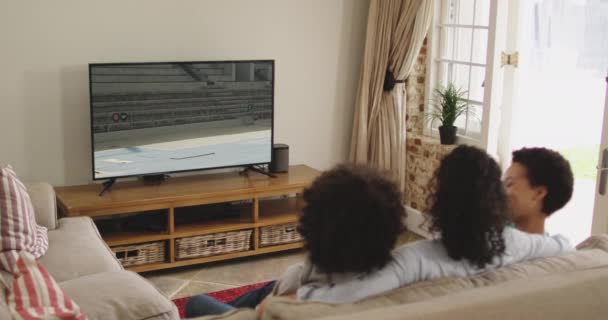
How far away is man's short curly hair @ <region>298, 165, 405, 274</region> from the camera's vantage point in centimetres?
168

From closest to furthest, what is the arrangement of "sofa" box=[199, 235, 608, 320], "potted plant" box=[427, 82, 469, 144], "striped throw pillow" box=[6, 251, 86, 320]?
1. "sofa" box=[199, 235, 608, 320]
2. "striped throw pillow" box=[6, 251, 86, 320]
3. "potted plant" box=[427, 82, 469, 144]

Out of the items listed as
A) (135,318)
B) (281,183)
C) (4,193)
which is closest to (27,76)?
(4,193)

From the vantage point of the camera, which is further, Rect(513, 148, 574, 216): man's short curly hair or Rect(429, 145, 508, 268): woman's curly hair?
Rect(513, 148, 574, 216): man's short curly hair

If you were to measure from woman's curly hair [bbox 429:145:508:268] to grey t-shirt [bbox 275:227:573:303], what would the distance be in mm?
34

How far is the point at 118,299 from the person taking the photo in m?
2.65

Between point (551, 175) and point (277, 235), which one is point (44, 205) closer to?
point (277, 235)

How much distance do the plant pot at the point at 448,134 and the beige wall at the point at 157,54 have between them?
775 millimetres

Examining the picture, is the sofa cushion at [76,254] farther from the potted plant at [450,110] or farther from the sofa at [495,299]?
the potted plant at [450,110]

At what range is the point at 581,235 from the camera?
4.12m

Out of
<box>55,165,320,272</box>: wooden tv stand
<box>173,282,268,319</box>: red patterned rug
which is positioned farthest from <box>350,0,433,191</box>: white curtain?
<box>173,282,268,319</box>: red patterned rug

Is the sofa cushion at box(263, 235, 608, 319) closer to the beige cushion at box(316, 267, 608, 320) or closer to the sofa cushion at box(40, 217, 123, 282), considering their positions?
the beige cushion at box(316, 267, 608, 320)

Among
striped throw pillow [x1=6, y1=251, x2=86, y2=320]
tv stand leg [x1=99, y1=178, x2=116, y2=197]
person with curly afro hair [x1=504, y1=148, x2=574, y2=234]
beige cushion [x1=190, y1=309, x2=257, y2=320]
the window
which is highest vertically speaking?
the window

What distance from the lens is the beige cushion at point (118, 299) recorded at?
260 centimetres

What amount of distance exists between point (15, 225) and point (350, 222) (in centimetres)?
198
